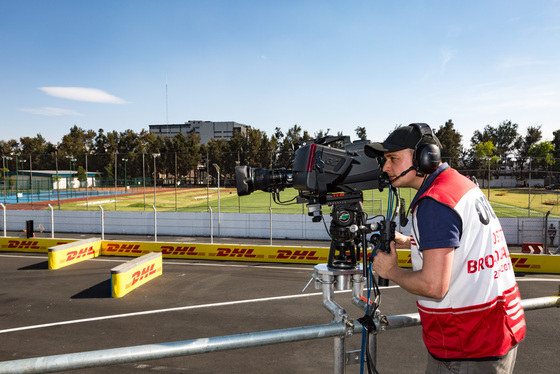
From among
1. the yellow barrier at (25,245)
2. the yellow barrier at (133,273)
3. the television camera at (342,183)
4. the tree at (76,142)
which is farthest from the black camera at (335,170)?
the tree at (76,142)

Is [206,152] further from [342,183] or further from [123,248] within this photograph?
[342,183]

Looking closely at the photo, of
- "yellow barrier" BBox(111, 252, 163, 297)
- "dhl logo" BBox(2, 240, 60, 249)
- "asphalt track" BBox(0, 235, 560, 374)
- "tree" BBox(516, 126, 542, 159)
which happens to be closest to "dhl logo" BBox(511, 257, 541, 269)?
"asphalt track" BBox(0, 235, 560, 374)

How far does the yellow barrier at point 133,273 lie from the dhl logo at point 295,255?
4.74 m

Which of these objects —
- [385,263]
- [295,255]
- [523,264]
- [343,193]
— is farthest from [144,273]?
[523,264]

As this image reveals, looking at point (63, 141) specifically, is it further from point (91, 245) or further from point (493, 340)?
point (493, 340)

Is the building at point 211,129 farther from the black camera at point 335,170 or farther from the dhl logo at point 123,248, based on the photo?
the black camera at point 335,170

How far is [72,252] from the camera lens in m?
14.6

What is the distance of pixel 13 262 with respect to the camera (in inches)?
589

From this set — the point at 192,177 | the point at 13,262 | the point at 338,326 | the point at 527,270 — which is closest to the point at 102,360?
the point at 338,326

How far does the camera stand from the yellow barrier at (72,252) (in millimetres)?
13742

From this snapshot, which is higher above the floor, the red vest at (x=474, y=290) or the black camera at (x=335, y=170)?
the black camera at (x=335, y=170)

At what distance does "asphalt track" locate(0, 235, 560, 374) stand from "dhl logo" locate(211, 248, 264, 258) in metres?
0.99

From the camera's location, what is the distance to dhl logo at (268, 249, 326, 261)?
48.3ft

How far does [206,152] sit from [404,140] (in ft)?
153
